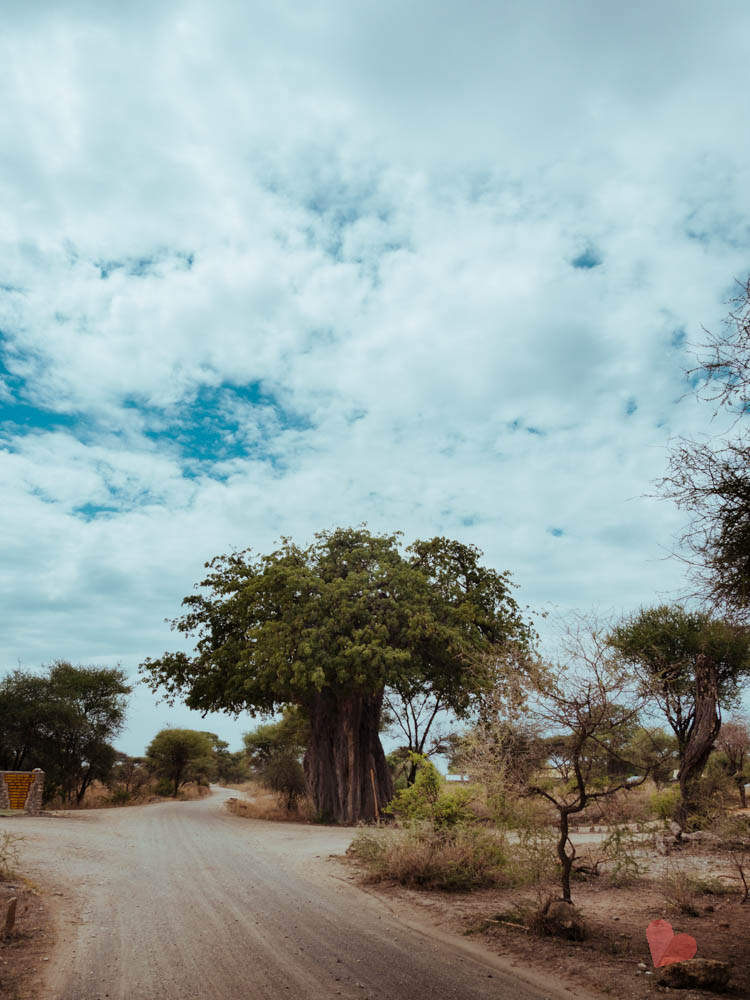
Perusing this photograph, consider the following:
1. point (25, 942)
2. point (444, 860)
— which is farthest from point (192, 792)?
point (25, 942)

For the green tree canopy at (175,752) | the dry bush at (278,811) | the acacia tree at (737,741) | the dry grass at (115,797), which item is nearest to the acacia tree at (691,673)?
the acacia tree at (737,741)

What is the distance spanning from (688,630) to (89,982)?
53.9 feet

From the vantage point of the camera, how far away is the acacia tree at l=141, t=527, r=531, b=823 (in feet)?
69.6

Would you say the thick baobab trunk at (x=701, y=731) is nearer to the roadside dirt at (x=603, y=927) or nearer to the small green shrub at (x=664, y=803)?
the small green shrub at (x=664, y=803)

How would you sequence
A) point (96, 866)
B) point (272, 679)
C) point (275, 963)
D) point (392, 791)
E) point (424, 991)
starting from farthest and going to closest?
point (392, 791)
point (272, 679)
point (96, 866)
point (275, 963)
point (424, 991)

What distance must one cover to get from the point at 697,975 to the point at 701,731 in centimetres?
1122

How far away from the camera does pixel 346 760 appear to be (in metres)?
24.4

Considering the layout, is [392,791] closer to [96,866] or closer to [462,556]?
[462,556]

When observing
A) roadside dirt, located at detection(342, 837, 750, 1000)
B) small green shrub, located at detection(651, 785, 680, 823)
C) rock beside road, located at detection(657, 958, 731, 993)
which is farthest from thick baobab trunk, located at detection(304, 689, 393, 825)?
rock beside road, located at detection(657, 958, 731, 993)

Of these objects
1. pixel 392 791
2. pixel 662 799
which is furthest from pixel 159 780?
pixel 662 799

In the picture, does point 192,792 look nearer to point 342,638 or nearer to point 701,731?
point 342,638

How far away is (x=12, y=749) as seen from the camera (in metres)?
28.5

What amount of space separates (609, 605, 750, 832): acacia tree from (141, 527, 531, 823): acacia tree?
5356 mm

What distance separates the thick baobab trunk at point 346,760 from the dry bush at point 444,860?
44.6ft
